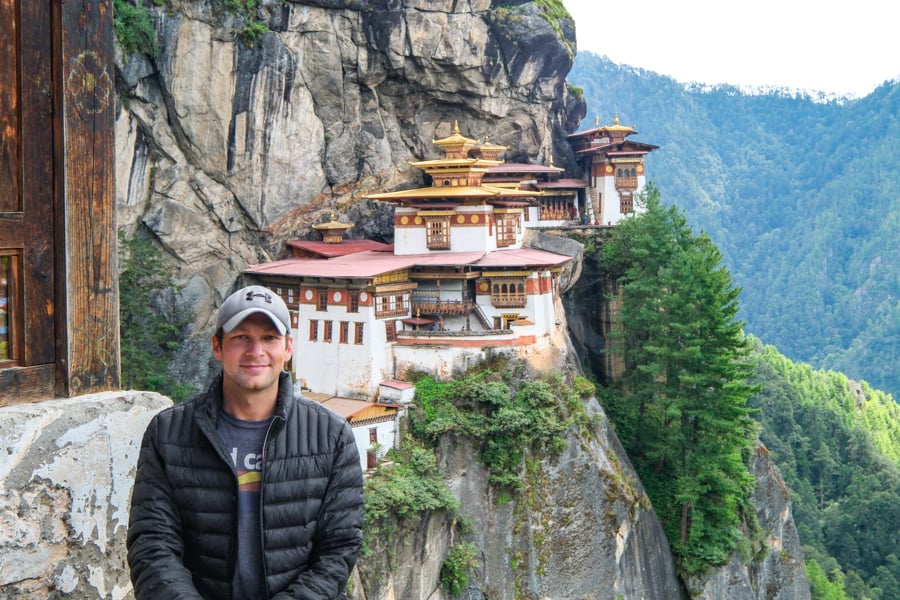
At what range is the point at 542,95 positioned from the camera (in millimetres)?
42594

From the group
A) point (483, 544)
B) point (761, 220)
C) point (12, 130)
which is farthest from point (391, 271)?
point (761, 220)

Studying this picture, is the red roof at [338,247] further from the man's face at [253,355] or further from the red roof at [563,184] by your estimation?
the man's face at [253,355]

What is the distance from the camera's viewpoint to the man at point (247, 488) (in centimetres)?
413

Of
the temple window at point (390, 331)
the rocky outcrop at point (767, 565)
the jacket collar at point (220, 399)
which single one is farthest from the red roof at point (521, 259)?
the jacket collar at point (220, 399)

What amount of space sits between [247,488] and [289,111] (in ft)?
99.7

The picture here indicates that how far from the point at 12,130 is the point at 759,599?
109ft

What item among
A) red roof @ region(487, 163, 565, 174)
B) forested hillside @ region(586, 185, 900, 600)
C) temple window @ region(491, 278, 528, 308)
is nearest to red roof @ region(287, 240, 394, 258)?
temple window @ region(491, 278, 528, 308)

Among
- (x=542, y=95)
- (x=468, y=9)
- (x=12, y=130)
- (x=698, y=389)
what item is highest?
(x=468, y=9)

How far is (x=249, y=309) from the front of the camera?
A: 13.9ft

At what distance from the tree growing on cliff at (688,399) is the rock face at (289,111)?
9975 mm

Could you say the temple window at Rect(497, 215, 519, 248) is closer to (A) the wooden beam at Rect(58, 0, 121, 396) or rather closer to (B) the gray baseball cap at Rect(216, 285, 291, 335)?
(A) the wooden beam at Rect(58, 0, 121, 396)

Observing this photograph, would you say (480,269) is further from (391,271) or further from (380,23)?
(380,23)

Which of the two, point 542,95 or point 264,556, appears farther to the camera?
point 542,95

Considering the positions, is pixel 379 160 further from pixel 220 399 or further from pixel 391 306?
pixel 220 399
